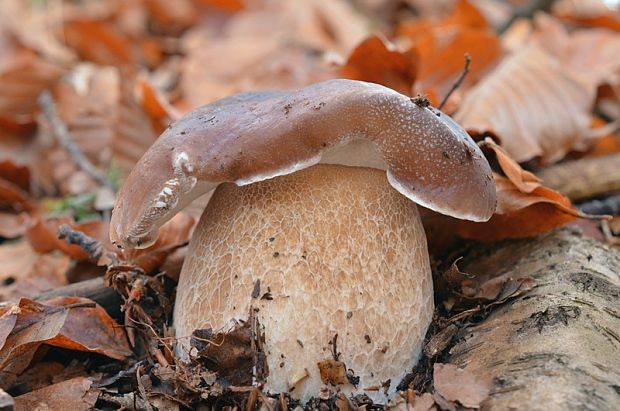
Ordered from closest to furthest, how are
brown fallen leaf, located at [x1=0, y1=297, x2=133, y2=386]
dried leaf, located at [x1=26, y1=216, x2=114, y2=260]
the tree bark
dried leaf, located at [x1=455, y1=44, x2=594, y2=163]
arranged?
the tree bark, brown fallen leaf, located at [x1=0, y1=297, x2=133, y2=386], dried leaf, located at [x1=26, y1=216, x2=114, y2=260], dried leaf, located at [x1=455, y1=44, x2=594, y2=163]

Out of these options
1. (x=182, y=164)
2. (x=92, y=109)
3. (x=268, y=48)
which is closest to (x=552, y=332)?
(x=182, y=164)

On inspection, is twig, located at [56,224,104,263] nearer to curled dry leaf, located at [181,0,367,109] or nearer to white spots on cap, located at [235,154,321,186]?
white spots on cap, located at [235,154,321,186]

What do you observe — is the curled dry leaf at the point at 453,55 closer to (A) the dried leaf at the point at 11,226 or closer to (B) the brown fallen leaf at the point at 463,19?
(B) the brown fallen leaf at the point at 463,19

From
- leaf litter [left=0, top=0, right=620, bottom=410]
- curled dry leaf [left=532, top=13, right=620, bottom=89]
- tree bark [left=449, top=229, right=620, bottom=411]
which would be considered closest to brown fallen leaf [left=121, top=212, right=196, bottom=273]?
leaf litter [left=0, top=0, right=620, bottom=410]

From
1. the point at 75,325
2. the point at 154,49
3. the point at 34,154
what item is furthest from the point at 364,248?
the point at 154,49

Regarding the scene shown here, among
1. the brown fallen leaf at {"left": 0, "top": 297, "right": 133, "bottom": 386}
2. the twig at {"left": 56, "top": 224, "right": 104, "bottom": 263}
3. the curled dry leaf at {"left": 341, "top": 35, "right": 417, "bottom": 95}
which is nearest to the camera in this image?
the brown fallen leaf at {"left": 0, "top": 297, "right": 133, "bottom": 386}

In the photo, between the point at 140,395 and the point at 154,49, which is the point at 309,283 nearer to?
the point at 140,395

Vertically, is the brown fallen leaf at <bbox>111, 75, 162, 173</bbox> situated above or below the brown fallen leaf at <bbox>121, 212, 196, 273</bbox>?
below
